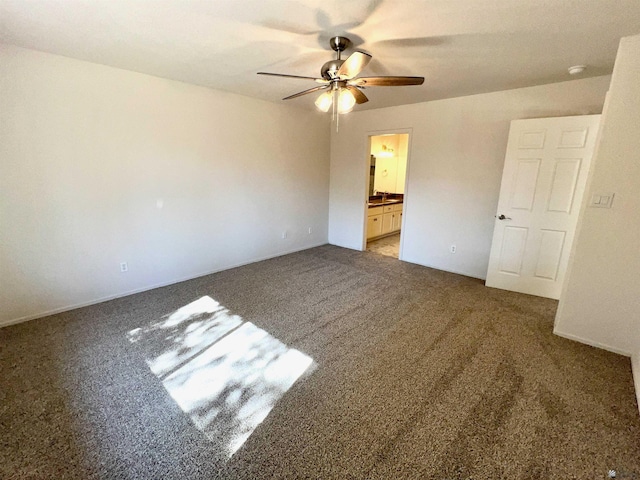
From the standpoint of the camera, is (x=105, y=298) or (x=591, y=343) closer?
(x=591, y=343)

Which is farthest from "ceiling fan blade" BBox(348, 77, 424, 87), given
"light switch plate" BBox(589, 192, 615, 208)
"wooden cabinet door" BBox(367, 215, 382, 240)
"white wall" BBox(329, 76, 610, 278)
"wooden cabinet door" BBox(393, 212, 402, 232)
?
"wooden cabinet door" BBox(393, 212, 402, 232)

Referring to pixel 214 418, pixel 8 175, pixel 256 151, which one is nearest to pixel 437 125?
pixel 256 151

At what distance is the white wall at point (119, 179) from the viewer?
2516 millimetres

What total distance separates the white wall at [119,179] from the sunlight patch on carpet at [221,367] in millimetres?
1066

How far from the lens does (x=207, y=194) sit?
377cm

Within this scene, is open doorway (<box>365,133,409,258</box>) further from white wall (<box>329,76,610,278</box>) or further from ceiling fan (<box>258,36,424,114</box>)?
ceiling fan (<box>258,36,424,114</box>)

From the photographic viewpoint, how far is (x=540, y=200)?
3.18 meters

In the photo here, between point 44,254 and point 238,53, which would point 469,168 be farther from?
point 44,254

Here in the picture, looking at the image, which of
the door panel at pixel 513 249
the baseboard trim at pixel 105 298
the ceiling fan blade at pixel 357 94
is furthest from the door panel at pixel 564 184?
the baseboard trim at pixel 105 298

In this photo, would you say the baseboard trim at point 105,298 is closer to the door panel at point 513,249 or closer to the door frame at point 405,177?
the door frame at point 405,177

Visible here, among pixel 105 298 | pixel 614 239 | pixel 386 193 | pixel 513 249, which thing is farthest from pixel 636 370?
pixel 386 193

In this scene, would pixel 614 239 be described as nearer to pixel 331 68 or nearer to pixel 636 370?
pixel 636 370

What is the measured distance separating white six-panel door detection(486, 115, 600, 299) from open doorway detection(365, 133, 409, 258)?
1.99m

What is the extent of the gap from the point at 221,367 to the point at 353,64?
2332 millimetres
